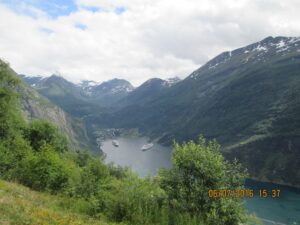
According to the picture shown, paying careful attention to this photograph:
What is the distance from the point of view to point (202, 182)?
25.8 meters

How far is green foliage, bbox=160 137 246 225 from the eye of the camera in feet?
80.5

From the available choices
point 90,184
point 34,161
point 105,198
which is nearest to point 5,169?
point 34,161

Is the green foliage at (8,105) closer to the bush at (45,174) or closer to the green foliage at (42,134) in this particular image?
the green foliage at (42,134)

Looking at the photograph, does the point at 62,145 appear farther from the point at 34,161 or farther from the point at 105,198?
the point at 105,198

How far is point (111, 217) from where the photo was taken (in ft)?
79.4

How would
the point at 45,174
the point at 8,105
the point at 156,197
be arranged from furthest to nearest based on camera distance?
the point at 8,105 → the point at 45,174 → the point at 156,197

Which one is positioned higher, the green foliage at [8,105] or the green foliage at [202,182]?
the green foliage at [8,105]

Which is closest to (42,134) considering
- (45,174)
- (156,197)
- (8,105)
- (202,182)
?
(8,105)

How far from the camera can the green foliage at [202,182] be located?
24.5m

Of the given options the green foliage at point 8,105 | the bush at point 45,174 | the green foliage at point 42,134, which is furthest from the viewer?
the green foliage at point 42,134

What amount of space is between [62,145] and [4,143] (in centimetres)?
2159

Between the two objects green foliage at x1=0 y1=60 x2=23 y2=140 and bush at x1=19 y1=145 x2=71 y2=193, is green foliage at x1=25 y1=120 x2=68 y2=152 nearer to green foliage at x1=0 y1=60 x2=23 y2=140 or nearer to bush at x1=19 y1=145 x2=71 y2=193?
green foliage at x1=0 y1=60 x2=23 y2=140

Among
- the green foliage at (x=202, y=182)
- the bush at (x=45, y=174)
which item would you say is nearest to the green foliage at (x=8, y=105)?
the bush at (x=45, y=174)

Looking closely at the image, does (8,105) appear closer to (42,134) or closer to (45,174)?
(42,134)
